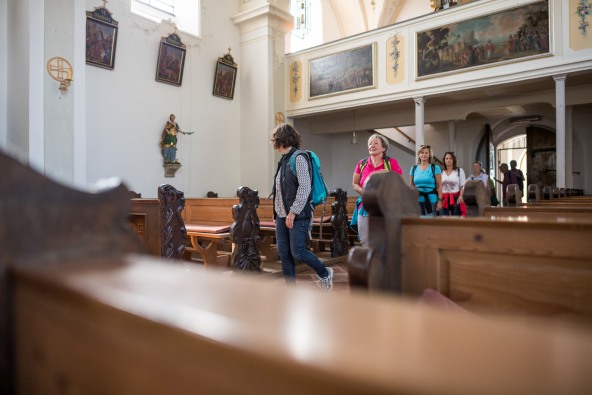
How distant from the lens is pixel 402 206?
1.40m

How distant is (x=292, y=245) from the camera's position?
3.35 m

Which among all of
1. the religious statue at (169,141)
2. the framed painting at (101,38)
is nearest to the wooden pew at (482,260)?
the framed painting at (101,38)

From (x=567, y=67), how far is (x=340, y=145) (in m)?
7.67

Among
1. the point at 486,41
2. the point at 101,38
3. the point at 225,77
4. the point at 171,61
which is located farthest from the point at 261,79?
the point at 486,41

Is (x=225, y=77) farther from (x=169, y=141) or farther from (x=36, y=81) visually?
(x=36, y=81)

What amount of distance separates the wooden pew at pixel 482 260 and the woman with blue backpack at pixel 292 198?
6.10ft

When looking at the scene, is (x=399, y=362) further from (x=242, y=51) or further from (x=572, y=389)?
(x=242, y=51)

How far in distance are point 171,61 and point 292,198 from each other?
7.50 meters

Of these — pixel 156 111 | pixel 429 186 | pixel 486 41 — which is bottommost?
pixel 429 186

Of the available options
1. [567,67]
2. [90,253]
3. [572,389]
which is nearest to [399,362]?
[572,389]

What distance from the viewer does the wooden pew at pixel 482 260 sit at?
1181 mm

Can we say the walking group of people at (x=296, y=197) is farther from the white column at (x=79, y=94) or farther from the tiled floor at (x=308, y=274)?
the white column at (x=79, y=94)

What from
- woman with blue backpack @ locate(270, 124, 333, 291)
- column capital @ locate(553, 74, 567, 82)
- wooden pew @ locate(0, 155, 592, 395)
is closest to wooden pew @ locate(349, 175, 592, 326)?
wooden pew @ locate(0, 155, 592, 395)

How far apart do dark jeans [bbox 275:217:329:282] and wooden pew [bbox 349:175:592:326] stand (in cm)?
192
